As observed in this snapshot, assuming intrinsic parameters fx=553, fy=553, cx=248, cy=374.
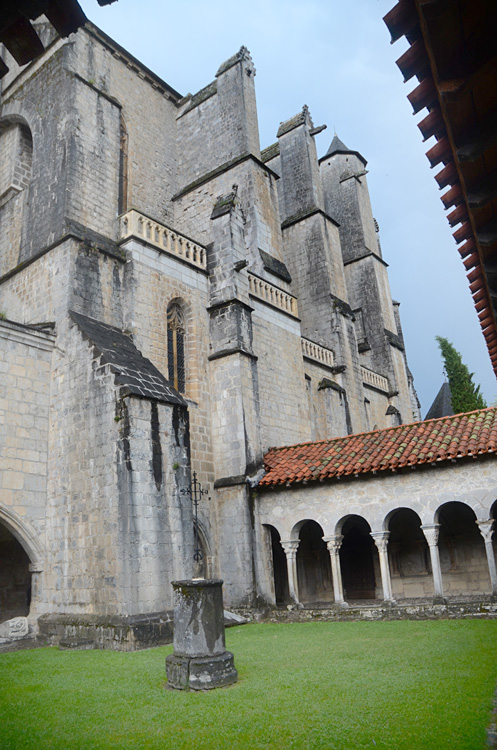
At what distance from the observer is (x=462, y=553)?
1511 cm

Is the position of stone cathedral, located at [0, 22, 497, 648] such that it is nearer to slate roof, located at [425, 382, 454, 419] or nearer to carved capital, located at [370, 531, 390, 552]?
carved capital, located at [370, 531, 390, 552]

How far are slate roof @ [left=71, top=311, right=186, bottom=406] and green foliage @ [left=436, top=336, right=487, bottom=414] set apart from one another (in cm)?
2190

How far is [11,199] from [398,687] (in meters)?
16.3

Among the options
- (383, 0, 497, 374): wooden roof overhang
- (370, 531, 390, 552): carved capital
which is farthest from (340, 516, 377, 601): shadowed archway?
(383, 0, 497, 374): wooden roof overhang

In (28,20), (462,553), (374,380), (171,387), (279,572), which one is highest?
(374,380)

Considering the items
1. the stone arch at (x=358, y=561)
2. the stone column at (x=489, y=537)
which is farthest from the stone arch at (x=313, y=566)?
the stone column at (x=489, y=537)

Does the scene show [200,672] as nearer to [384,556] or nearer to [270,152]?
[384,556]

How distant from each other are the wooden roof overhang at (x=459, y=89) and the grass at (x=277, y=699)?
3985mm

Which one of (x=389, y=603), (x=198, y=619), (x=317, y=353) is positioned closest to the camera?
(x=198, y=619)

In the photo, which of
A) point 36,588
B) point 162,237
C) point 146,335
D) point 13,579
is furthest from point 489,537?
point 13,579

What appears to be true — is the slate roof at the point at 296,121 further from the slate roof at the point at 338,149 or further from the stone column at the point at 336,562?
the stone column at the point at 336,562

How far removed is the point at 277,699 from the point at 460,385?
27388 millimetres

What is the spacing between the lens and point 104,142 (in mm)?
15844

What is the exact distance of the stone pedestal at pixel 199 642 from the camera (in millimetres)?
6641
